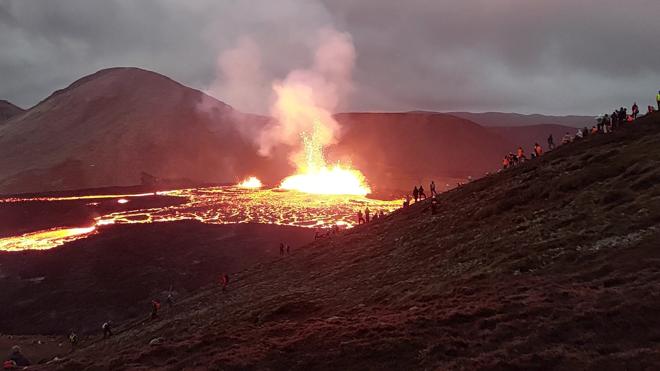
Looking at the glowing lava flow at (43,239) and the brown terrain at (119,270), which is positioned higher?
the glowing lava flow at (43,239)

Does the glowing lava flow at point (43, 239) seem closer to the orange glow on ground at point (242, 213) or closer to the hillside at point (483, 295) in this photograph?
the orange glow on ground at point (242, 213)

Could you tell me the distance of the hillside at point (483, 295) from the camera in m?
15.0

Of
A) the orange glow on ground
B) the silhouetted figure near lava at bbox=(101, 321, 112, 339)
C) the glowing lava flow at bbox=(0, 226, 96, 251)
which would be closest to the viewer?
the silhouetted figure near lava at bbox=(101, 321, 112, 339)

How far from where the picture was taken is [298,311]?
2767 cm

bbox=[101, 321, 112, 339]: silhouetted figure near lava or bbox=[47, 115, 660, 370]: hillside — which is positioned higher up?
bbox=[47, 115, 660, 370]: hillside

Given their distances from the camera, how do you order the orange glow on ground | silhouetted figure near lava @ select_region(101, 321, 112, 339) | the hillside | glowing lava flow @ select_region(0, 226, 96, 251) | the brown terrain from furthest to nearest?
the orange glow on ground → glowing lava flow @ select_region(0, 226, 96, 251) → the brown terrain → silhouetted figure near lava @ select_region(101, 321, 112, 339) → the hillside

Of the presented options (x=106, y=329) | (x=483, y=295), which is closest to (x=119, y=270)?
(x=106, y=329)

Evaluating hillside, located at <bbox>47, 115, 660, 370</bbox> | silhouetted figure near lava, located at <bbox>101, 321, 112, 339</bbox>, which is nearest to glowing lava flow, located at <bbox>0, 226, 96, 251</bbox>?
silhouetted figure near lava, located at <bbox>101, 321, 112, 339</bbox>

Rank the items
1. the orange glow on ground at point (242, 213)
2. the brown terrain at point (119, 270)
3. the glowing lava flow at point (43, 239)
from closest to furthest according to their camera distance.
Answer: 1. the brown terrain at point (119, 270)
2. the glowing lava flow at point (43, 239)
3. the orange glow on ground at point (242, 213)

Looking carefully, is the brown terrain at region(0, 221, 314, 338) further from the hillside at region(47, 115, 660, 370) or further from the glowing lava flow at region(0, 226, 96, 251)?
the hillside at region(47, 115, 660, 370)

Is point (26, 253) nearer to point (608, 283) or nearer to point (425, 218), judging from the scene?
point (425, 218)

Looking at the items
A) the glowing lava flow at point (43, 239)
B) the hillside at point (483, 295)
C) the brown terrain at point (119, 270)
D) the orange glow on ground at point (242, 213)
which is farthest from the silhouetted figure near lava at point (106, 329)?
the glowing lava flow at point (43, 239)

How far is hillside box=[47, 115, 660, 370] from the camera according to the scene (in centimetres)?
1504

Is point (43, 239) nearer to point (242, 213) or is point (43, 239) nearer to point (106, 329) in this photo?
point (242, 213)
